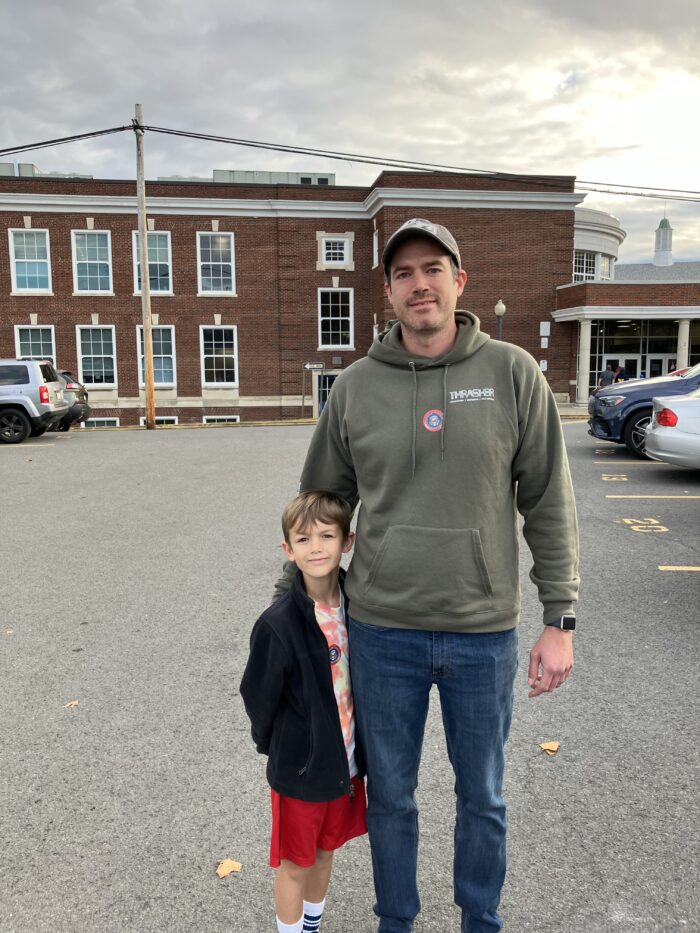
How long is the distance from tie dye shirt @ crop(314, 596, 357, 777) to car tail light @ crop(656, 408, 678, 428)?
9008 mm

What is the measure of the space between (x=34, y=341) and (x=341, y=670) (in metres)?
33.9

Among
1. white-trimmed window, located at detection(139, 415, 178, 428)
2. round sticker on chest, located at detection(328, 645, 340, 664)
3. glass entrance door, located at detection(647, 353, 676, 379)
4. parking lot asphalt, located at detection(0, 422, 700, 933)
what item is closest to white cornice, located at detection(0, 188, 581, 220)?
glass entrance door, located at detection(647, 353, 676, 379)

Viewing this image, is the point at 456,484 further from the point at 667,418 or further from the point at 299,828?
the point at 667,418

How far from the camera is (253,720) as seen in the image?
7.54 ft

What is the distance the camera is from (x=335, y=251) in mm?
34000

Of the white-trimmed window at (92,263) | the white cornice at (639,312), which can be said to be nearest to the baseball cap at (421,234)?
the white cornice at (639,312)

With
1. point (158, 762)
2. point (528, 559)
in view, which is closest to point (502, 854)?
point (158, 762)

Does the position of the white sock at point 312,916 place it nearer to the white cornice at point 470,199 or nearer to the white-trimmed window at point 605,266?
the white cornice at point 470,199

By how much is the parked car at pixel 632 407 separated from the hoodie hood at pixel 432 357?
1166 cm

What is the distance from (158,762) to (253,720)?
1415mm

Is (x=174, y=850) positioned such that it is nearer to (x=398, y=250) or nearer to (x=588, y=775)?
(x=588, y=775)

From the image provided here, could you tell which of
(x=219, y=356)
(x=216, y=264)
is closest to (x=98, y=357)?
(x=219, y=356)

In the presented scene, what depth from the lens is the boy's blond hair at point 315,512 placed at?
2.32 m

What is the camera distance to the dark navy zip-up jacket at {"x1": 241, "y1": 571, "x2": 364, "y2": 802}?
2.24 meters
